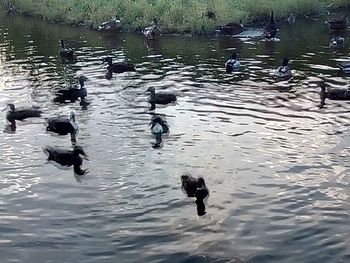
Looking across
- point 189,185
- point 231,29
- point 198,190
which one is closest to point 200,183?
point 198,190

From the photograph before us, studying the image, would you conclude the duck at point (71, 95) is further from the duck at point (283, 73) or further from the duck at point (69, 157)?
the duck at point (283, 73)

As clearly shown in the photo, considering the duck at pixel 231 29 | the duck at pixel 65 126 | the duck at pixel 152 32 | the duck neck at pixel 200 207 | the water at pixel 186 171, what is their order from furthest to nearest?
the duck at pixel 152 32
the duck at pixel 231 29
the duck at pixel 65 126
the duck neck at pixel 200 207
the water at pixel 186 171

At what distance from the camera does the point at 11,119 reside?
22219 mm

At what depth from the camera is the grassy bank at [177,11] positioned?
132ft

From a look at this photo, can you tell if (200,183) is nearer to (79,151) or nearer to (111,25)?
(79,151)

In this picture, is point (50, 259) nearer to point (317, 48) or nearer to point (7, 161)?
point (7, 161)

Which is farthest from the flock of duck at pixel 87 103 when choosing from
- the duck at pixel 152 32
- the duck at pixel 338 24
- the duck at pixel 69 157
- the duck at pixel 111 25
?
the duck at pixel 111 25

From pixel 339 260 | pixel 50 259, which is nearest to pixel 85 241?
pixel 50 259

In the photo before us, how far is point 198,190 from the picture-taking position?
15211mm

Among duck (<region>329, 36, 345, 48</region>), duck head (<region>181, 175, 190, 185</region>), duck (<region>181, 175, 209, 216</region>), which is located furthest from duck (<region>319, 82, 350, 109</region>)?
duck (<region>329, 36, 345, 48</region>)

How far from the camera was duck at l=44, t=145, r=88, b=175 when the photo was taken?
17781 millimetres

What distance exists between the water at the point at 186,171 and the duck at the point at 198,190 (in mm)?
228

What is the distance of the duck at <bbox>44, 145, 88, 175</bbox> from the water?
0.30m

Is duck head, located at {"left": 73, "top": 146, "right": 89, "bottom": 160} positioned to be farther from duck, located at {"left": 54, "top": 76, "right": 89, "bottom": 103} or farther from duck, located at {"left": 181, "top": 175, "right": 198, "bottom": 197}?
duck, located at {"left": 54, "top": 76, "right": 89, "bottom": 103}
